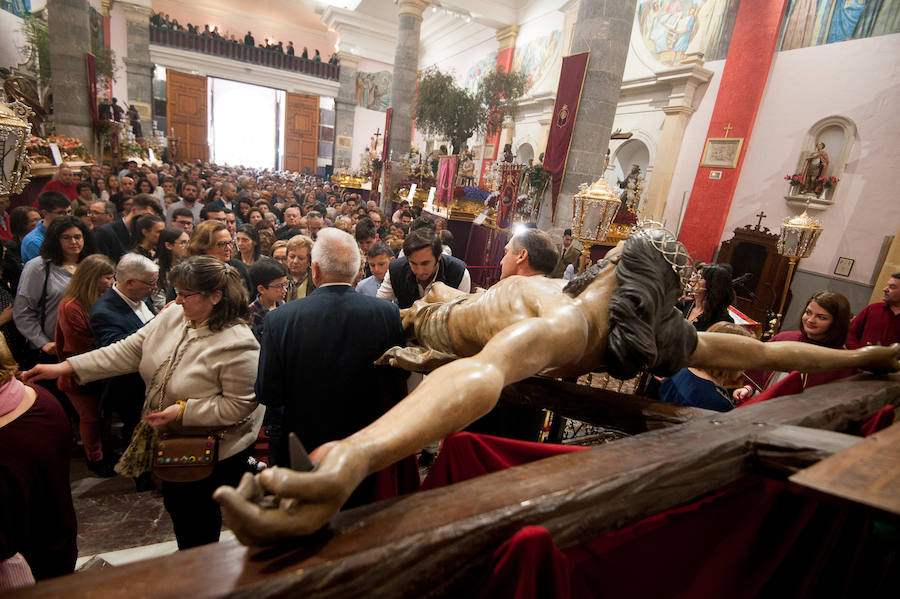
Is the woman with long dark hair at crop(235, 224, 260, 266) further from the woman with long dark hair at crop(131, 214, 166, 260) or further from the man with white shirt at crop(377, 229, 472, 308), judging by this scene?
the man with white shirt at crop(377, 229, 472, 308)

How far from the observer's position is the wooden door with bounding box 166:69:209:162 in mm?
23250

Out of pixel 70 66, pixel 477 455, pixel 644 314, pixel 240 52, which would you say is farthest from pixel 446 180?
pixel 240 52

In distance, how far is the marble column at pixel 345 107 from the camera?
2400 cm

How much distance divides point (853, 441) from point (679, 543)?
59 centimetres

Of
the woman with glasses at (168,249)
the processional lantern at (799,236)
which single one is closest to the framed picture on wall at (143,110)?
the woman with glasses at (168,249)

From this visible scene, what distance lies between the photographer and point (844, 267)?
28.2 ft

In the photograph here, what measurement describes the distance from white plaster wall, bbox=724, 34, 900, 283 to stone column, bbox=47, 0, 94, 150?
1594 centimetres

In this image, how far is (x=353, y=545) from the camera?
28.7 inches

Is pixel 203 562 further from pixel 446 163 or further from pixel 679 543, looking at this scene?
pixel 446 163

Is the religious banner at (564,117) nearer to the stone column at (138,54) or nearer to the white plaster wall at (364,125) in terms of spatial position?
the white plaster wall at (364,125)

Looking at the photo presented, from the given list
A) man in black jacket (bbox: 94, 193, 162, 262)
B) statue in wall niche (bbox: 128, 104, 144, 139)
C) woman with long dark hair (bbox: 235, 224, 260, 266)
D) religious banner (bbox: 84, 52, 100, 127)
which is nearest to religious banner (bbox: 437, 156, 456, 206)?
woman with long dark hair (bbox: 235, 224, 260, 266)

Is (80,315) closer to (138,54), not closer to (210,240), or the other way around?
(210,240)

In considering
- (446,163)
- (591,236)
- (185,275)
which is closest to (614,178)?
(446,163)

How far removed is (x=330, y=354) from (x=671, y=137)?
40.1ft
